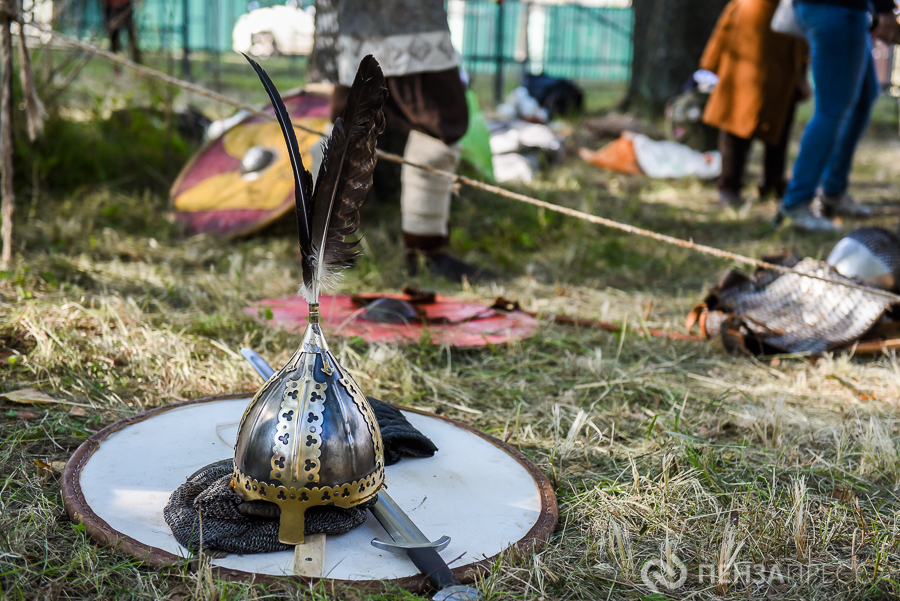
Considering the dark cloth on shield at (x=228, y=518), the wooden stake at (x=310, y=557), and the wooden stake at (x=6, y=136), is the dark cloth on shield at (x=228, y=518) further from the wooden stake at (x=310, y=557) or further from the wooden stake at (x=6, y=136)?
the wooden stake at (x=6, y=136)

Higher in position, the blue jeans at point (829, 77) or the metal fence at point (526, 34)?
the metal fence at point (526, 34)

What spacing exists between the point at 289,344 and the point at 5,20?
1.39m

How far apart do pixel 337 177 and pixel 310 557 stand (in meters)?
0.63

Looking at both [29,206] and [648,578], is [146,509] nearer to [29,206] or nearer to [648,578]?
[648,578]

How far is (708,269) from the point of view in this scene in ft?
11.9

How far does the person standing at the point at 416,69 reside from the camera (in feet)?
9.27

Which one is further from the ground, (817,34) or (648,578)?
(817,34)

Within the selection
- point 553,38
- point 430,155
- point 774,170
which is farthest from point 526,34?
point 430,155

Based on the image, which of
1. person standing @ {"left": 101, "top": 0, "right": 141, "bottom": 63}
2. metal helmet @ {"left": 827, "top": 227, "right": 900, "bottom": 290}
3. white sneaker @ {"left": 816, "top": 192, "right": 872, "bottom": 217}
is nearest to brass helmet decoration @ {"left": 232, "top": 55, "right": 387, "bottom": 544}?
metal helmet @ {"left": 827, "top": 227, "right": 900, "bottom": 290}

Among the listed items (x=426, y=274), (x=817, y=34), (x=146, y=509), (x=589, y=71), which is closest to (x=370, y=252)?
(x=426, y=274)

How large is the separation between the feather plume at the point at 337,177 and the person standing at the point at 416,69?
58.4 inches

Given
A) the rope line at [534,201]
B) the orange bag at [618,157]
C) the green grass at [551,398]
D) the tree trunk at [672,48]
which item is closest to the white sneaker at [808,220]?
the green grass at [551,398]

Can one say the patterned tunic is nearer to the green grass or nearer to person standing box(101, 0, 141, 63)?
the green grass

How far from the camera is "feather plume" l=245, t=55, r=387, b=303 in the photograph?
1.31m
